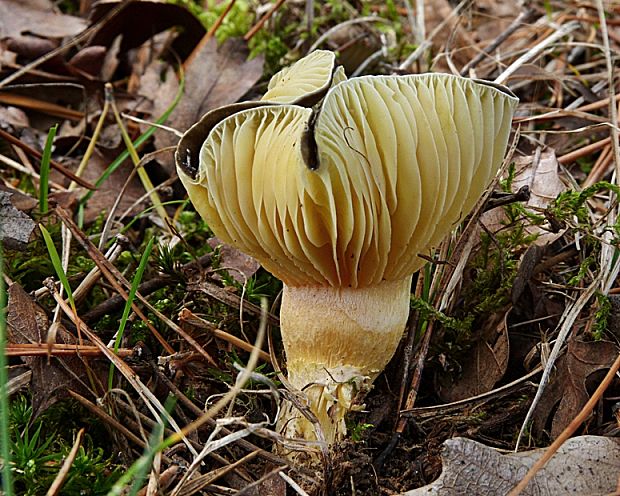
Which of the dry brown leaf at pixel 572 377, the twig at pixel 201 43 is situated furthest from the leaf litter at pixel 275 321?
the twig at pixel 201 43

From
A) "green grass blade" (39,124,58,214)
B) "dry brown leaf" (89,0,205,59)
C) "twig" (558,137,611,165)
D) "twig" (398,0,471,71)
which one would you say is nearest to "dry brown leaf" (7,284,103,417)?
"green grass blade" (39,124,58,214)

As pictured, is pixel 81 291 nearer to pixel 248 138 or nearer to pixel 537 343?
pixel 248 138

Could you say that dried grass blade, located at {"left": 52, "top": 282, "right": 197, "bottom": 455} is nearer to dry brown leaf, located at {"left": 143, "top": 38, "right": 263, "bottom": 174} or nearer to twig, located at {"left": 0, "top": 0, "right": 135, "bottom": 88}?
dry brown leaf, located at {"left": 143, "top": 38, "right": 263, "bottom": 174}

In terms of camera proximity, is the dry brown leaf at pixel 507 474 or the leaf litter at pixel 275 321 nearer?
the dry brown leaf at pixel 507 474

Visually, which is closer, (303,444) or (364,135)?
(364,135)

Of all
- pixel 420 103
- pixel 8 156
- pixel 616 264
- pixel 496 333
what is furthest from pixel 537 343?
pixel 8 156

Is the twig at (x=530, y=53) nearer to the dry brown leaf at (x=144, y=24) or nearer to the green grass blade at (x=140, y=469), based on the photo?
the green grass blade at (x=140, y=469)
